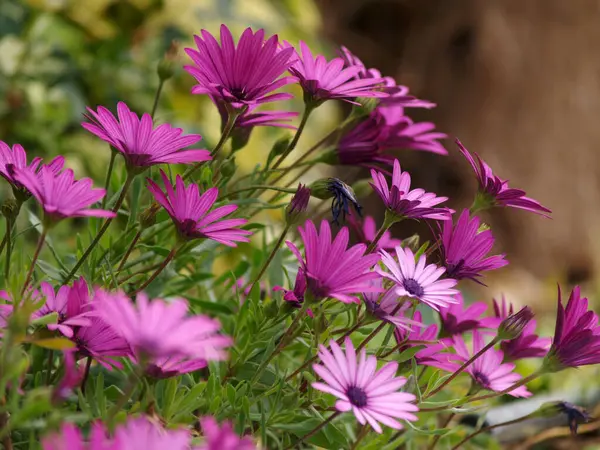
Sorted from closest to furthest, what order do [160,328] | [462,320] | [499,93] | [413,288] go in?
[160,328], [413,288], [462,320], [499,93]

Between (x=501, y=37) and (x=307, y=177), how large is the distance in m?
0.63

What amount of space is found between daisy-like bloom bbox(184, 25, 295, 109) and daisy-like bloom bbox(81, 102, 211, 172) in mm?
27

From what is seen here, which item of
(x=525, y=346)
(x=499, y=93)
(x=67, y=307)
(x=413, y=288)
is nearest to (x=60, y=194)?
(x=67, y=307)

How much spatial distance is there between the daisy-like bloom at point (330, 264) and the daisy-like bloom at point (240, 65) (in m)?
0.07

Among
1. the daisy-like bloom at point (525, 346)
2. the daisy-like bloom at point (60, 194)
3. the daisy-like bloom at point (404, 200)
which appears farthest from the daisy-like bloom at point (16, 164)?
the daisy-like bloom at point (525, 346)

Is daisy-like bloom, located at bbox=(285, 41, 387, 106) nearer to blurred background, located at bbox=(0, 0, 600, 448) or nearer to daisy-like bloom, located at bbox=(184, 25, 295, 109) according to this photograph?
daisy-like bloom, located at bbox=(184, 25, 295, 109)

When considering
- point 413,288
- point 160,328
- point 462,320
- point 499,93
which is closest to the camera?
point 160,328

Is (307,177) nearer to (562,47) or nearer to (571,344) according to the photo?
(562,47)

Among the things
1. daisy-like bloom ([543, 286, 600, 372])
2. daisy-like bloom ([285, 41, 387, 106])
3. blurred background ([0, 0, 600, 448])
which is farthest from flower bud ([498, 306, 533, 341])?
blurred background ([0, 0, 600, 448])

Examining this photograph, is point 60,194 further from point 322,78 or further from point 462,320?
point 462,320

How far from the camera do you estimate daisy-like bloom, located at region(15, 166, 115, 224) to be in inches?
11.0

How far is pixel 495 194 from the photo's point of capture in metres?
0.39

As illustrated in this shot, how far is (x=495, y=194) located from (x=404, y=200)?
0.22ft

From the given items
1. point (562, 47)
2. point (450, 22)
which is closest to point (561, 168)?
point (562, 47)
